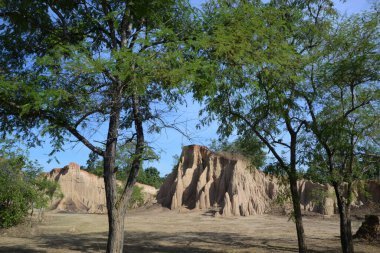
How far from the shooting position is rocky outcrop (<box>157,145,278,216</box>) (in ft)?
147

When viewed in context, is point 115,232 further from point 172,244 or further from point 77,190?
point 77,190

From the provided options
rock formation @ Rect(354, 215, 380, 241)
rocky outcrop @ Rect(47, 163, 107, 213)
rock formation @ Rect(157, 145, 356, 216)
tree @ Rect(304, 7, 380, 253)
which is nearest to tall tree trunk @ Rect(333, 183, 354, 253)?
tree @ Rect(304, 7, 380, 253)

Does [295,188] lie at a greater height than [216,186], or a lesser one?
lesser

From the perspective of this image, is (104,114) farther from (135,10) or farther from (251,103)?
(251,103)

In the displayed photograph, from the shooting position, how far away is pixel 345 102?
15977mm

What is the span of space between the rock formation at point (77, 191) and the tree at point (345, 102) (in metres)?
52.6

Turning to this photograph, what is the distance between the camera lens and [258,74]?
12.9 metres

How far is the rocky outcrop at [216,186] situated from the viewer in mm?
44888

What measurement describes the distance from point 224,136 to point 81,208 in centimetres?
5598

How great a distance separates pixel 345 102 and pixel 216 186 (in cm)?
3388

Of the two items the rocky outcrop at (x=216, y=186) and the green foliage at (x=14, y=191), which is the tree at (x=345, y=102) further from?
the rocky outcrop at (x=216, y=186)

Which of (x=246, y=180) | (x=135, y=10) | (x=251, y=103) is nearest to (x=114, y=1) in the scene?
(x=135, y=10)

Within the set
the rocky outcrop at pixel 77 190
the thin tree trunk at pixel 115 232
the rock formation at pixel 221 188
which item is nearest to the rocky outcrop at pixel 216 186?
the rock formation at pixel 221 188

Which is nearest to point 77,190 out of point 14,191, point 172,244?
point 14,191
